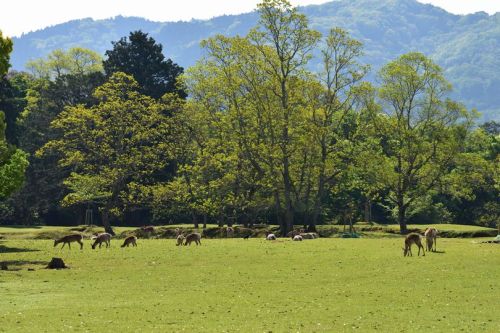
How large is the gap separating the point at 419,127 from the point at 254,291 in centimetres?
5483

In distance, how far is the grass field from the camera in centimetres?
2216

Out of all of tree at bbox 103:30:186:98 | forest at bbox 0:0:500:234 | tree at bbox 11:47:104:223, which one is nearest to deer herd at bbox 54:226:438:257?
forest at bbox 0:0:500:234

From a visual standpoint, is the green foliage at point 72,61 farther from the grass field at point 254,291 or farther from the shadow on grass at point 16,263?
the shadow on grass at point 16,263

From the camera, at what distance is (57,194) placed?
94000mm

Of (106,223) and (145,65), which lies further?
(145,65)

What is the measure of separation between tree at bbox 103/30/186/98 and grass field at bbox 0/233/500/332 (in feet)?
166

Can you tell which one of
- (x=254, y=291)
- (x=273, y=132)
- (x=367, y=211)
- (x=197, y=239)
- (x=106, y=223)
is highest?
(x=273, y=132)

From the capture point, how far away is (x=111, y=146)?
262ft

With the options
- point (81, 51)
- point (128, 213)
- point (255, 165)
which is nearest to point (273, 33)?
point (255, 165)

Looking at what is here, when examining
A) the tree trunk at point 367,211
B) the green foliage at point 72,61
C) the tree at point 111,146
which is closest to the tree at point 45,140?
the tree at point 111,146

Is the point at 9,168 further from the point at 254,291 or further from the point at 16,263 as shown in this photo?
the point at 254,291

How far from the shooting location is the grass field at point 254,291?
2216 centimetres

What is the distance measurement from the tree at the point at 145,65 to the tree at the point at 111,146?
14.5 m

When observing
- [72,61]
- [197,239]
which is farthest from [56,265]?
[72,61]
